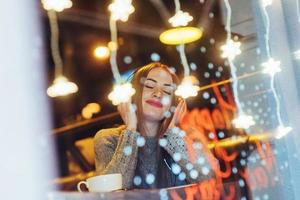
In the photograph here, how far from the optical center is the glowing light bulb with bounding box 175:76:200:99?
1637 millimetres

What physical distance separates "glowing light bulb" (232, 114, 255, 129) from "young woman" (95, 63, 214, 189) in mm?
537

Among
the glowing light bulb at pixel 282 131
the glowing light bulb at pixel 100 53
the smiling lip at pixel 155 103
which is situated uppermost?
the glowing light bulb at pixel 100 53

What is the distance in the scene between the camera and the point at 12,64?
2.82ft

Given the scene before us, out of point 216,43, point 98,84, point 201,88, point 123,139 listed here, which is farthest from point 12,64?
point 98,84

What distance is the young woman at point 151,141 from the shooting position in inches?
55.9

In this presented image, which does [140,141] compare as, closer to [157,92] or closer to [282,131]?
[157,92]

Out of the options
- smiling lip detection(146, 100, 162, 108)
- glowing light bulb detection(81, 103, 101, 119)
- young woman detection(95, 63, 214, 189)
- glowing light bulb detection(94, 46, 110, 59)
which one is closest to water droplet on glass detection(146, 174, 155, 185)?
young woman detection(95, 63, 214, 189)

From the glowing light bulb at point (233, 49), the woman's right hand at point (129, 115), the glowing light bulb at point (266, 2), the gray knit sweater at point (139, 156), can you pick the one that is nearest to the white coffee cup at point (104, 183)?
the gray knit sweater at point (139, 156)

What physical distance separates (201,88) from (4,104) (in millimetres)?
1399

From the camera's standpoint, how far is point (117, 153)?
55.3 inches

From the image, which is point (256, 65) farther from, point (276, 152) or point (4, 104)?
point (4, 104)

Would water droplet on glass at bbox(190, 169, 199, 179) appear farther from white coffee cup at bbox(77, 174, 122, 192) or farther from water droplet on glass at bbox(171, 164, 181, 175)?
white coffee cup at bbox(77, 174, 122, 192)

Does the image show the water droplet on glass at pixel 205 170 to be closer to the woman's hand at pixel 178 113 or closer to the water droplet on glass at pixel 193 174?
the water droplet on glass at pixel 193 174

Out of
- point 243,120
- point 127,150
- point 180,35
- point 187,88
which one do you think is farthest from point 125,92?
point 243,120
